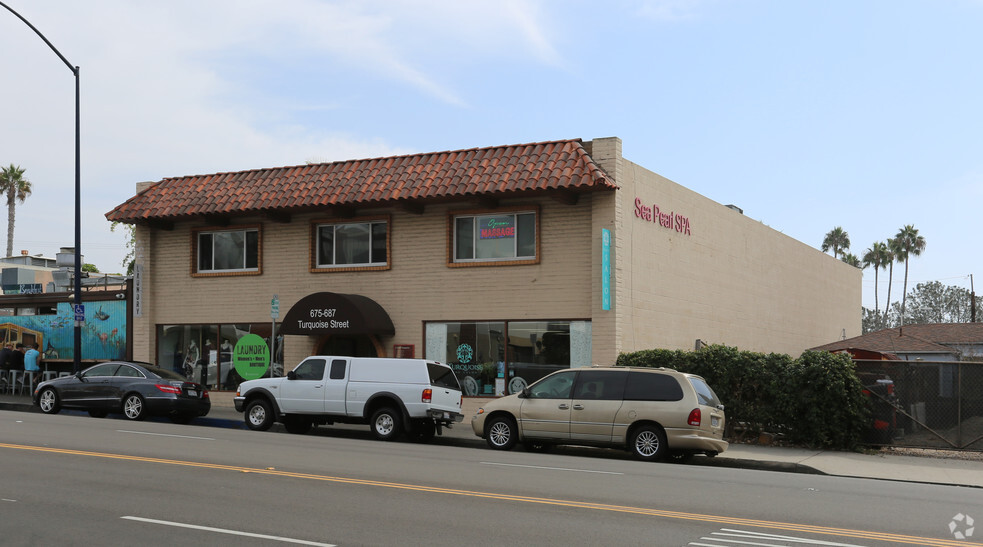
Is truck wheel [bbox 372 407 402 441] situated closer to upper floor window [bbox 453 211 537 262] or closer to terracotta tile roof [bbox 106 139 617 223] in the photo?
upper floor window [bbox 453 211 537 262]

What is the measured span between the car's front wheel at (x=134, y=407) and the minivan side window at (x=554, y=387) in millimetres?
9332

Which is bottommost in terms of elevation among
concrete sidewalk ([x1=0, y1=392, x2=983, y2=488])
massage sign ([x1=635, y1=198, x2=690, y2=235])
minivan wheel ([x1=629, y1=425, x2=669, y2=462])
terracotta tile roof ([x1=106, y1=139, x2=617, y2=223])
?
concrete sidewalk ([x1=0, y1=392, x2=983, y2=488])

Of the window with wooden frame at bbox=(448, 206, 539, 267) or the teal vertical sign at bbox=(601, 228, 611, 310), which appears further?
the window with wooden frame at bbox=(448, 206, 539, 267)

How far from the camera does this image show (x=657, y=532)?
27.7 ft

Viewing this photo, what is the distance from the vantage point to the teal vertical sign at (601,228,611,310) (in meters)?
20.0

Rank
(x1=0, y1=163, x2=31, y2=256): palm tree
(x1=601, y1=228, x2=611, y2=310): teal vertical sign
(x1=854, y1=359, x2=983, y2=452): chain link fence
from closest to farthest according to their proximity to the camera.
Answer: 1. (x1=854, y1=359, x2=983, y2=452): chain link fence
2. (x1=601, y1=228, x2=611, y2=310): teal vertical sign
3. (x1=0, y1=163, x2=31, y2=256): palm tree

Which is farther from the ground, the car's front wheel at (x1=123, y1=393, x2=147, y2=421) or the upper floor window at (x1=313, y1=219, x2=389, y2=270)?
the upper floor window at (x1=313, y1=219, x2=389, y2=270)

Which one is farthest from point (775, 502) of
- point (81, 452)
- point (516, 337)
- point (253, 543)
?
point (516, 337)

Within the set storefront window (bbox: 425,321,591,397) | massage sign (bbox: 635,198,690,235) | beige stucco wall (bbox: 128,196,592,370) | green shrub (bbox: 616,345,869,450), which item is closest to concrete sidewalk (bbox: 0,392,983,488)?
green shrub (bbox: 616,345,869,450)

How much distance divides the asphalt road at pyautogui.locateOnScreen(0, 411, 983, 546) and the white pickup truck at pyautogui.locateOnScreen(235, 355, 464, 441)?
9.32ft

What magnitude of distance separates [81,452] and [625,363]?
10.7 meters

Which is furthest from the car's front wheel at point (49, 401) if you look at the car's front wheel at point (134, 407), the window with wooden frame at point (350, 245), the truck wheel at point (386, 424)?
the truck wheel at point (386, 424)

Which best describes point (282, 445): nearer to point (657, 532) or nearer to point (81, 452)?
point (81, 452)

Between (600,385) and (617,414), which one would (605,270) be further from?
(617,414)
